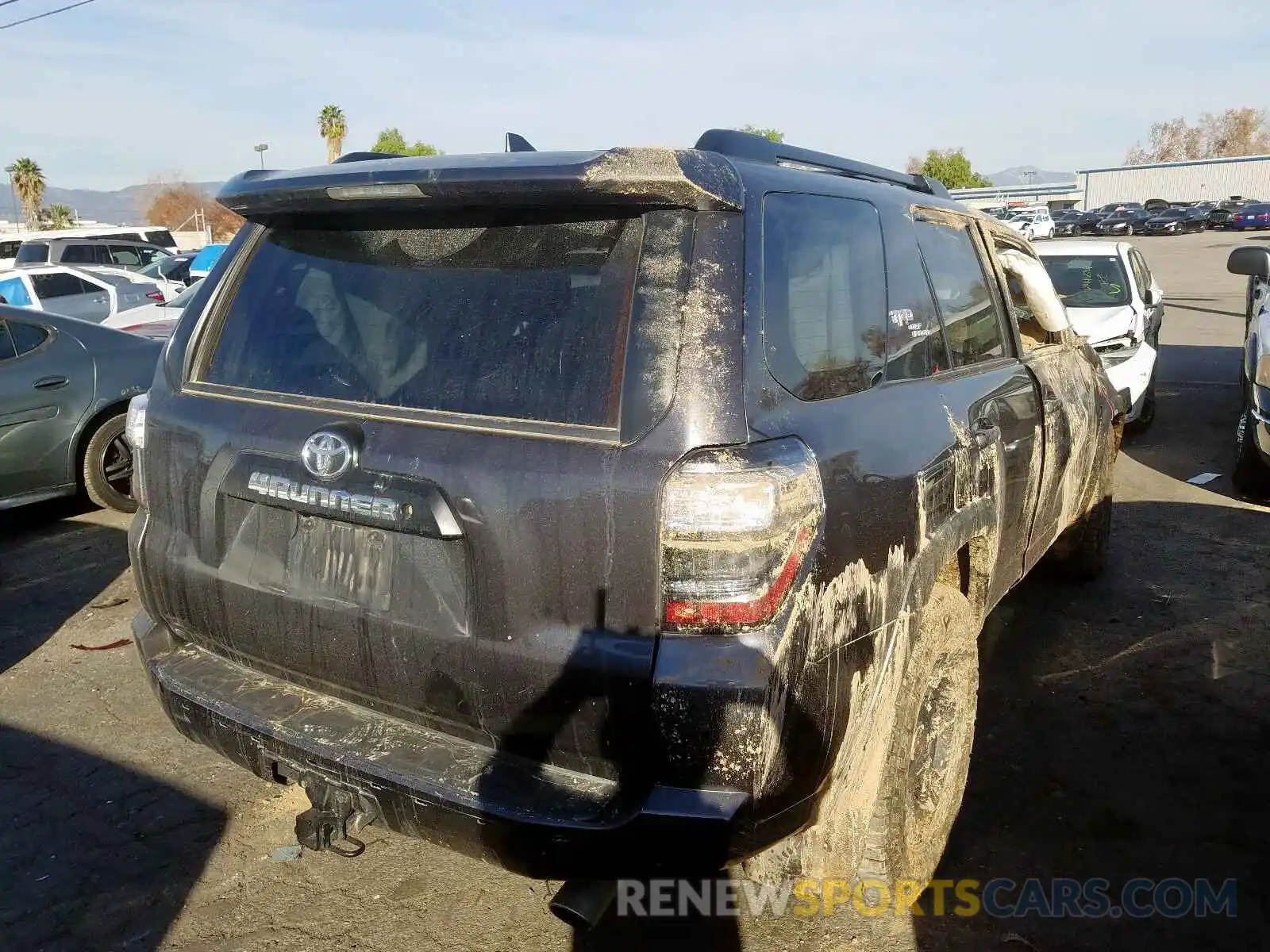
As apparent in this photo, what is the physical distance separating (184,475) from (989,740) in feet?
9.50

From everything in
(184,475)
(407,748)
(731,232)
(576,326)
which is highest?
(731,232)

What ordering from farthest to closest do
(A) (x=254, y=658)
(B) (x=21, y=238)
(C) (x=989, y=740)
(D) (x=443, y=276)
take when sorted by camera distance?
1. (B) (x=21, y=238)
2. (C) (x=989, y=740)
3. (A) (x=254, y=658)
4. (D) (x=443, y=276)

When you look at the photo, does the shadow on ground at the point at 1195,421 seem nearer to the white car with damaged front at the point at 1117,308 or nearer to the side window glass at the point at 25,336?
the white car with damaged front at the point at 1117,308

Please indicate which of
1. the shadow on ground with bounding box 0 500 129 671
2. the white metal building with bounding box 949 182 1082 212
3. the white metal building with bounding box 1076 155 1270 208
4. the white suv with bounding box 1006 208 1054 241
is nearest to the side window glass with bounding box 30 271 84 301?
the shadow on ground with bounding box 0 500 129 671

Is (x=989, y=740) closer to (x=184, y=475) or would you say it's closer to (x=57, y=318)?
(x=184, y=475)

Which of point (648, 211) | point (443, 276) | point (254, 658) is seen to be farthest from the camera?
point (254, 658)

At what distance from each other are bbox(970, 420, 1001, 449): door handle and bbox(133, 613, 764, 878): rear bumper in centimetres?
146

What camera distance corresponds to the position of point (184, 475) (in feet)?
8.54

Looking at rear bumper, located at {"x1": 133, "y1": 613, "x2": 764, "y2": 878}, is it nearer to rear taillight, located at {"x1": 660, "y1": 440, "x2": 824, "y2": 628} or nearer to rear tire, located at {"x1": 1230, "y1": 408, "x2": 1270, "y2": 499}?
rear taillight, located at {"x1": 660, "y1": 440, "x2": 824, "y2": 628}

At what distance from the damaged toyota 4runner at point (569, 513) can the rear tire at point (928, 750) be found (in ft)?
0.05

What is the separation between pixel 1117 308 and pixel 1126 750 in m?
6.08

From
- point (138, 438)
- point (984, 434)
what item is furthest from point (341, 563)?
point (984, 434)

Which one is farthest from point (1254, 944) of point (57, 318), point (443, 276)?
point (57, 318)

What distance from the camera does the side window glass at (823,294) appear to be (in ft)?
7.33
